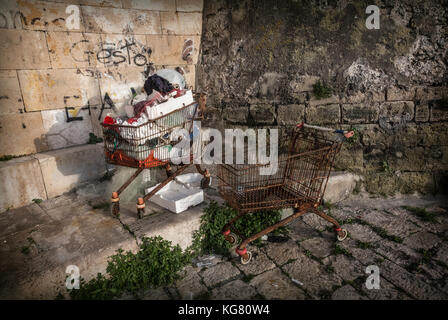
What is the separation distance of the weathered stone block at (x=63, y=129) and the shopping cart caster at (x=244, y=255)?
3480mm

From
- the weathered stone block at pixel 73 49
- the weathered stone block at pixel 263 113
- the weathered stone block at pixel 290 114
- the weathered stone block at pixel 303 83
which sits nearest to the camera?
the weathered stone block at pixel 73 49

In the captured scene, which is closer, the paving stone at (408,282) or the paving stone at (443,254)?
the paving stone at (408,282)

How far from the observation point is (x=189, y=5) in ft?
19.6

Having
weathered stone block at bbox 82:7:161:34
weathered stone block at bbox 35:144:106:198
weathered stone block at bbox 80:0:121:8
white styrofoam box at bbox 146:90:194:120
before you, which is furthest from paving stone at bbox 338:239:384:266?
weathered stone block at bbox 80:0:121:8

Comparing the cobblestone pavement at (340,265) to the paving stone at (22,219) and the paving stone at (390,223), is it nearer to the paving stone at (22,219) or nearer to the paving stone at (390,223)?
the paving stone at (390,223)

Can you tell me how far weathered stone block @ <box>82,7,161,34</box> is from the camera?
16.5 feet

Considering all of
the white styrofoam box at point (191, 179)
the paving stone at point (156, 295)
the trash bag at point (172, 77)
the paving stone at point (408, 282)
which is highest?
the trash bag at point (172, 77)

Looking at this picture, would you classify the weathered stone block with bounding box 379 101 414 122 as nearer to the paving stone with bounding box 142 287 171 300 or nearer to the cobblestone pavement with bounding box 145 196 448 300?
the cobblestone pavement with bounding box 145 196 448 300

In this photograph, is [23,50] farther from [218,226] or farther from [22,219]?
[218,226]

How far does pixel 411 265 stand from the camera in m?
3.47

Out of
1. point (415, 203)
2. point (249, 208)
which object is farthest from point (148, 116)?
point (415, 203)

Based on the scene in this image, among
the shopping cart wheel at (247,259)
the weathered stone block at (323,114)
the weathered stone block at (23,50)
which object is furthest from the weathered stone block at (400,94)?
the weathered stone block at (23,50)

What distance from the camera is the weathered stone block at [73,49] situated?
15.5 feet

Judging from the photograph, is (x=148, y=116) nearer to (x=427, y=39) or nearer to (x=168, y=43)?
(x=168, y=43)
